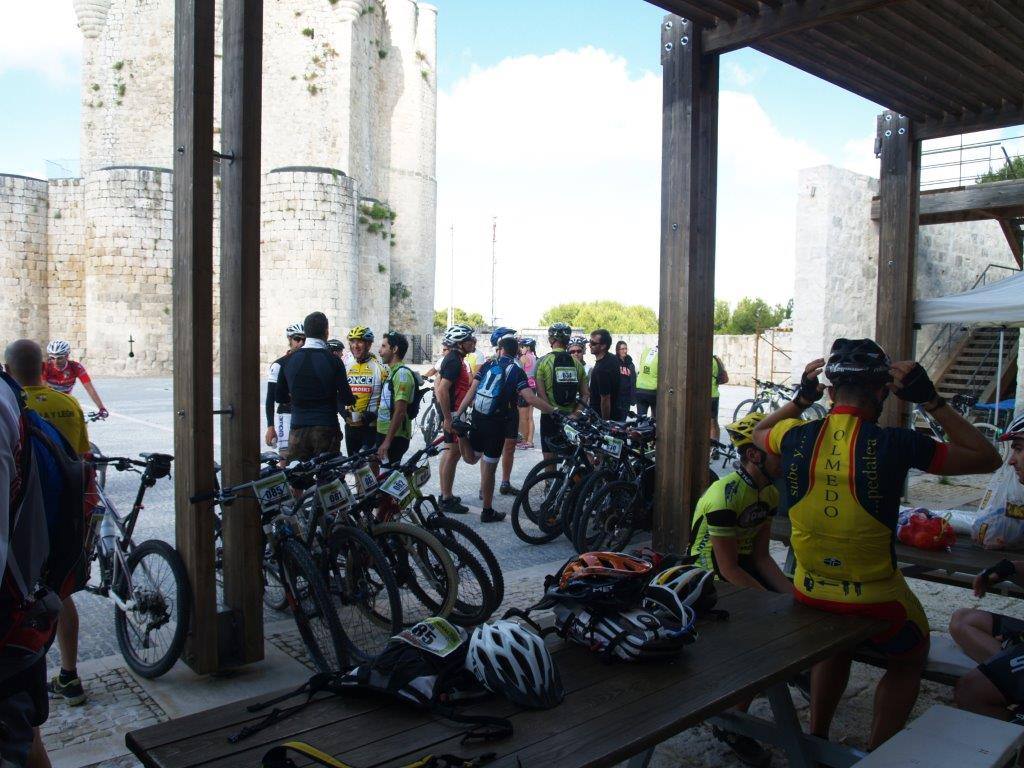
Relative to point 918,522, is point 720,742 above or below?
below

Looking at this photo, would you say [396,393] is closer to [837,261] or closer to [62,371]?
[62,371]

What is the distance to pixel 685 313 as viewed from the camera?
573 cm

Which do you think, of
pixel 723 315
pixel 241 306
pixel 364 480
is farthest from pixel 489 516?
pixel 723 315

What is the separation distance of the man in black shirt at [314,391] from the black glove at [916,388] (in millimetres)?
4205

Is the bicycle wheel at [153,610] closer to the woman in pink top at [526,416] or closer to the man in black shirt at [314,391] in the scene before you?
the man in black shirt at [314,391]

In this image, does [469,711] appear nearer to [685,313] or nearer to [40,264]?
[685,313]

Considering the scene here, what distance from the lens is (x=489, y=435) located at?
765 cm

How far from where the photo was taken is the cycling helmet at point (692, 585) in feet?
9.39

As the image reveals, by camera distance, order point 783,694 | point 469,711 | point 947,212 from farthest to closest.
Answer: point 947,212, point 783,694, point 469,711

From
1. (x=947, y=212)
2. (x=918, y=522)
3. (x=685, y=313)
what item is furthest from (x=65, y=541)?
(x=947, y=212)

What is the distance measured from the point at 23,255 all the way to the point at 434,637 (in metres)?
35.1

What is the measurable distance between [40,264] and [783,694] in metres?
35.4

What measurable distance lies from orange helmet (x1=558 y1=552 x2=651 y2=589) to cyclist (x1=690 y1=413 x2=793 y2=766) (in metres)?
0.72

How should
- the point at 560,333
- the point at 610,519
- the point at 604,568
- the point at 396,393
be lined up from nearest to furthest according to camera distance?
1. the point at 604,568
2. the point at 610,519
3. the point at 396,393
4. the point at 560,333
